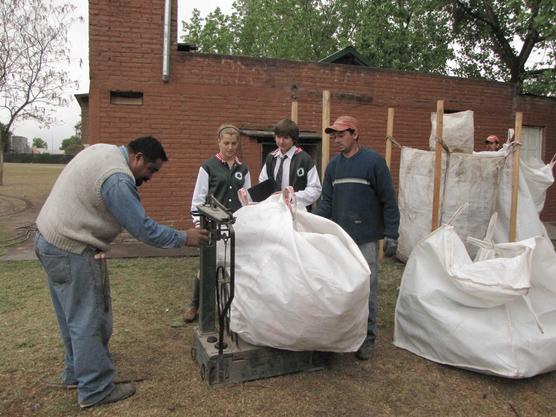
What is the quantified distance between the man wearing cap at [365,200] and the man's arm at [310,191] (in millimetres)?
294

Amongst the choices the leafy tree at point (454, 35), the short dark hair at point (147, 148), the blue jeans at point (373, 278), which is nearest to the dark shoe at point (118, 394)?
the short dark hair at point (147, 148)

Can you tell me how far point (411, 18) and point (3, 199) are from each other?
1328cm

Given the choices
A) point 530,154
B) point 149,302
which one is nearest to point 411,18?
point 530,154

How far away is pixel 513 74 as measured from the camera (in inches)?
472

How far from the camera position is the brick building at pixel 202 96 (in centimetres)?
650

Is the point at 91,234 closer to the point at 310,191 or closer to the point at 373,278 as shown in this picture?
the point at 310,191

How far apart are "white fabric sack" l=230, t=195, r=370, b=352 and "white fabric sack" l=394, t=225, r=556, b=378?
27.3 inches

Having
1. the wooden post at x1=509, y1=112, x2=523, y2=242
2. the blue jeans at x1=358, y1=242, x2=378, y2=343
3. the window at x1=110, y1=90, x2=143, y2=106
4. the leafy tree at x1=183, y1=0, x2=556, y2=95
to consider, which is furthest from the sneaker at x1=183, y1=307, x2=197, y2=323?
the leafy tree at x1=183, y1=0, x2=556, y2=95

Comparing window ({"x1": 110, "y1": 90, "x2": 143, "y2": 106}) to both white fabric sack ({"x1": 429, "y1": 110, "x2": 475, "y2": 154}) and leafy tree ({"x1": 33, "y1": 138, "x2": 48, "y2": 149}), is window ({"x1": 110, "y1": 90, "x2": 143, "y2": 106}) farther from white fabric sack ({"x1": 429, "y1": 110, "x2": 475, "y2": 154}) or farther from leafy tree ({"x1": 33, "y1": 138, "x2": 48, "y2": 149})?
leafy tree ({"x1": 33, "y1": 138, "x2": 48, "y2": 149})

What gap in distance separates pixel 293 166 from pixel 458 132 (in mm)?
2867

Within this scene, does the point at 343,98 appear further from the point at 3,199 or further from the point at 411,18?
the point at 3,199

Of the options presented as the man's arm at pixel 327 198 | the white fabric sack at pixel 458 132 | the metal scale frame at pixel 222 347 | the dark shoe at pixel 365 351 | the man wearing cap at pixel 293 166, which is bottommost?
the dark shoe at pixel 365 351

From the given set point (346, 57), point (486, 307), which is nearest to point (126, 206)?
point (486, 307)

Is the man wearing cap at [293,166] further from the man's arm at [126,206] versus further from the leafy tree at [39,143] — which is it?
the leafy tree at [39,143]
